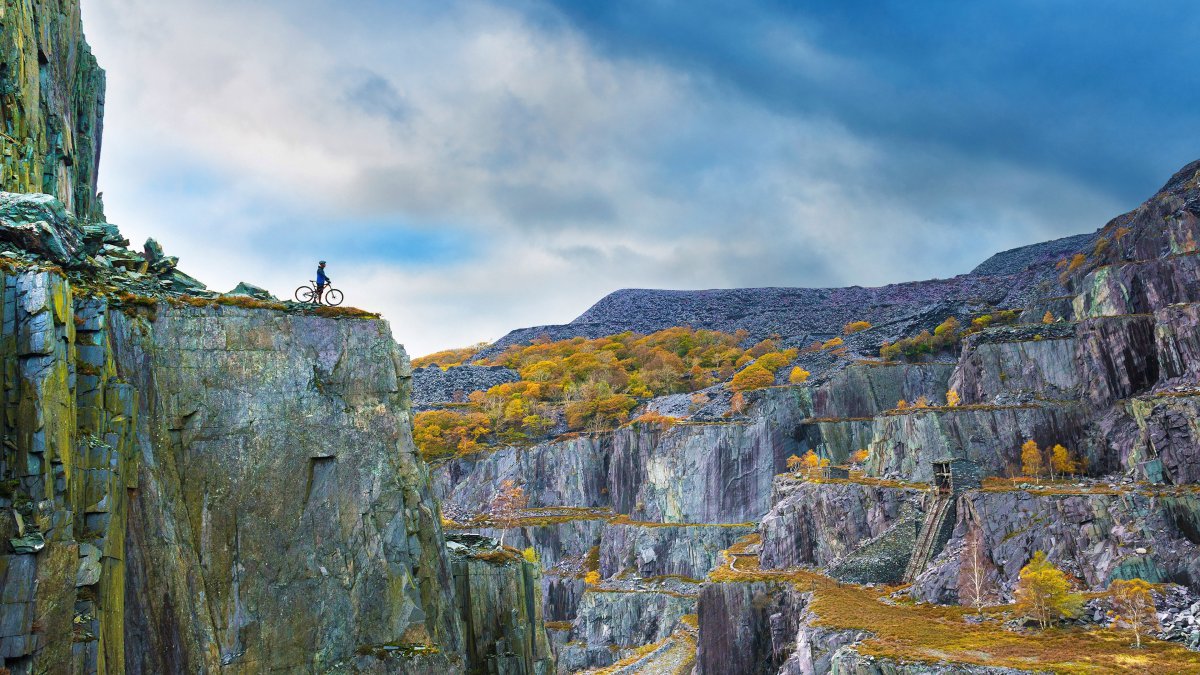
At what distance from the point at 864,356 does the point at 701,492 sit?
42590 mm

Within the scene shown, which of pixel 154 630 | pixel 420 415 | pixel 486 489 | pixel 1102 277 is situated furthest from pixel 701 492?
pixel 154 630

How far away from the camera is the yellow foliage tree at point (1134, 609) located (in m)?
36.3

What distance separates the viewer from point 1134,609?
3669 cm

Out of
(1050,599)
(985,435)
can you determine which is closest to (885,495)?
(985,435)

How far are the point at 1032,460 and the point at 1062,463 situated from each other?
176 centimetres

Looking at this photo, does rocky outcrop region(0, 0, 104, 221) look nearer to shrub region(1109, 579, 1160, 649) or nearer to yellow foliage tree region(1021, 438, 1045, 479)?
shrub region(1109, 579, 1160, 649)

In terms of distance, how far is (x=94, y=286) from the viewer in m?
21.6

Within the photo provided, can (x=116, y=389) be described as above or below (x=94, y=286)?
below

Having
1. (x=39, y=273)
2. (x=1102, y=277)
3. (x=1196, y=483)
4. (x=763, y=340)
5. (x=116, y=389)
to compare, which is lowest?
(x=1196, y=483)

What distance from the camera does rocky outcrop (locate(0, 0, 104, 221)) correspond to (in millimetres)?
25688

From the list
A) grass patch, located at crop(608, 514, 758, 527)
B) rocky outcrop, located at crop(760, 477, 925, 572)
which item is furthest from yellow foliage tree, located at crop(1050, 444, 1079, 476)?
grass patch, located at crop(608, 514, 758, 527)

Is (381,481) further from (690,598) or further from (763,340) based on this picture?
(763,340)

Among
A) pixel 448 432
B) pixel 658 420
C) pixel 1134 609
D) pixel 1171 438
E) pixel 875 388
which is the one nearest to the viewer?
pixel 1134 609

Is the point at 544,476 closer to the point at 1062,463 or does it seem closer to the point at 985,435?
the point at 985,435
